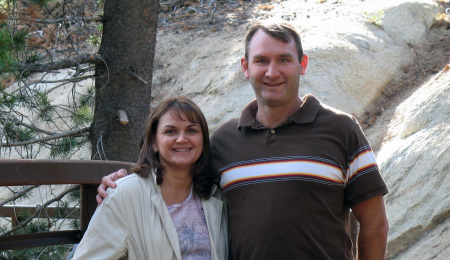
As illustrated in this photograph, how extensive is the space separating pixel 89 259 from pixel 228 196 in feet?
2.60

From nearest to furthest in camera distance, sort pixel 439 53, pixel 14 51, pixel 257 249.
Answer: pixel 257 249
pixel 14 51
pixel 439 53

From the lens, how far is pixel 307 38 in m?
9.38

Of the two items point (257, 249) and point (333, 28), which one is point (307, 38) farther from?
point (257, 249)

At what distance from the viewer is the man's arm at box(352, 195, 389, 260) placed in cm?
312

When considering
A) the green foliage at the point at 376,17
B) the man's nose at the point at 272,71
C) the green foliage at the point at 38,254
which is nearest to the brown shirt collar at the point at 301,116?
the man's nose at the point at 272,71

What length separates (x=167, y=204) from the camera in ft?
10.0

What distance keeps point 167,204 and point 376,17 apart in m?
7.80

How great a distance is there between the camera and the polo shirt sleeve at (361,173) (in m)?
3.04

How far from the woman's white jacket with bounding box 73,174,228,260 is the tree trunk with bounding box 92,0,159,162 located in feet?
7.49

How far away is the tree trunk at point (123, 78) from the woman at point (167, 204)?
6.83 ft

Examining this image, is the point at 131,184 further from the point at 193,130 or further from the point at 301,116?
the point at 301,116

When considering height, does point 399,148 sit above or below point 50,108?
below

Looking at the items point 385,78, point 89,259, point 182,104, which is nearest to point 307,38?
point 385,78

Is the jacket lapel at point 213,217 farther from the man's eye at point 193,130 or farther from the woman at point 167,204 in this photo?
Result: the man's eye at point 193,130
